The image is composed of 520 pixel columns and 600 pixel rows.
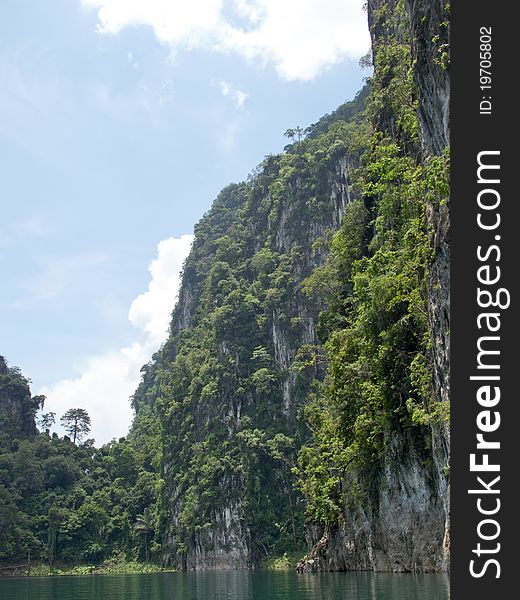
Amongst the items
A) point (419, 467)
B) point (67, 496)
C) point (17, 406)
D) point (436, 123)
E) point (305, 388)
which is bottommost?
point (67, 496)

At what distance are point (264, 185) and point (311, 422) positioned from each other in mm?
49185

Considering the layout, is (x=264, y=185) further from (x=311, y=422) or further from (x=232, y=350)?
(x=311, y=422)

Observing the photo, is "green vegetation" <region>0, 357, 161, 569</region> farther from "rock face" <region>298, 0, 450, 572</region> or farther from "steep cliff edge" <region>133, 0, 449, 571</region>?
"rock face" <region>298, 0, 450, 572</region>

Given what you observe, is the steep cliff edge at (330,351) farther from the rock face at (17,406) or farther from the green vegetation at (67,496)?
the rock face at (17,406)

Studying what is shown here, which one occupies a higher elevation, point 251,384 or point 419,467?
point 251,384

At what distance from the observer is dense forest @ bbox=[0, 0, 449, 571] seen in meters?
20.6

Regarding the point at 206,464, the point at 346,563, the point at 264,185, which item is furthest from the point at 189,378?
the point at 346,563

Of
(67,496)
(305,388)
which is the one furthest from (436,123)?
(67,496)

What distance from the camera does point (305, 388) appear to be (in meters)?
61.5

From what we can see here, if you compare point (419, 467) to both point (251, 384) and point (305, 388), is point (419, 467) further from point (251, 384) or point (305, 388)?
point (251, 384)

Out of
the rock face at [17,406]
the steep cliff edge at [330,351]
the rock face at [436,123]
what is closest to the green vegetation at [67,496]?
the rock face at [17,406]

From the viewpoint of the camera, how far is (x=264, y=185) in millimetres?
81125

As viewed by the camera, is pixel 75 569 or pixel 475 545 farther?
pixel 75 569

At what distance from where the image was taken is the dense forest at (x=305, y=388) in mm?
20594
